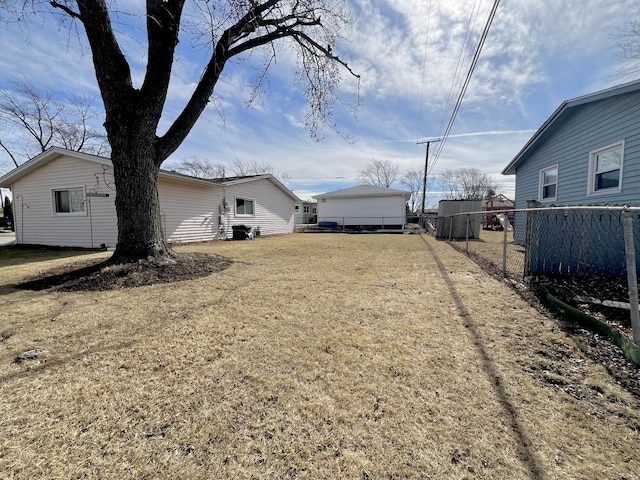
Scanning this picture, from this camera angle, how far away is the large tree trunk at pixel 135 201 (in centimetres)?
503

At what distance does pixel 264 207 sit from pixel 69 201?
27.3 feet

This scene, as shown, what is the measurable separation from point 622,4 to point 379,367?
Answer: 41.4 ft

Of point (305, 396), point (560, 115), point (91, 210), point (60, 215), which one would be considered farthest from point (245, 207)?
point (305, 396)

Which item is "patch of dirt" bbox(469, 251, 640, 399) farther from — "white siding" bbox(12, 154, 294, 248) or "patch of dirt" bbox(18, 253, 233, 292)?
"white siding" bbox(12, 154, 294, 248)

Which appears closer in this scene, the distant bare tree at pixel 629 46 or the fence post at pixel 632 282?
the fence post at pixel 632 282

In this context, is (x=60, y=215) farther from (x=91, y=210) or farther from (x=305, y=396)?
(x=305, y=396)

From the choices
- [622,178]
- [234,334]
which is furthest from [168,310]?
[622,178]

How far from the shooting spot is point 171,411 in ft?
5.49

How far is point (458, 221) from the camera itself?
44.4 ft

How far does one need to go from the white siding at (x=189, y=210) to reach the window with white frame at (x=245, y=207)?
140 cm

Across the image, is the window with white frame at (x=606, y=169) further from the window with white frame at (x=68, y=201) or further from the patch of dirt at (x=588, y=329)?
the window with white frame at (x=68, y=201)

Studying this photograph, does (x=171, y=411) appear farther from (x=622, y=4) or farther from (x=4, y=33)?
(x=622, y=4)

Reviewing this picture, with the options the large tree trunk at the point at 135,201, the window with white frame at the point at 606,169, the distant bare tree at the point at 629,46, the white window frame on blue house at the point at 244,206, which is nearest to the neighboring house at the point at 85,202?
the white window frame on blue house at the point at 244,206

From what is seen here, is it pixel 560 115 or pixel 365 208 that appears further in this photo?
pixel 365 208
